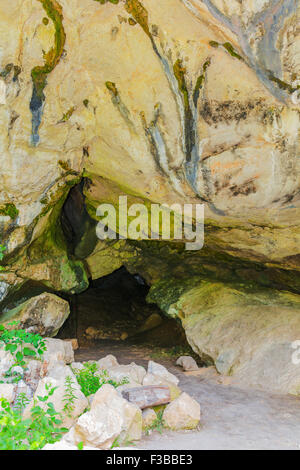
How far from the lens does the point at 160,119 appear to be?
17.2ft

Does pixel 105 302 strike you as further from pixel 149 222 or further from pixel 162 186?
pixel 162 186

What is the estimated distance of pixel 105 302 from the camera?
11641 millimetres

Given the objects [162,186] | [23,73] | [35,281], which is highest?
[23,73]

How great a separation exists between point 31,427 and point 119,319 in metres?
8.00

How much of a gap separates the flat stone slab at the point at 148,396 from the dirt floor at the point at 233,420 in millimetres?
301

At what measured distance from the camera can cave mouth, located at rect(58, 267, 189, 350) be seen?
369 inches

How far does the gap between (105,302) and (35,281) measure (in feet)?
15.0

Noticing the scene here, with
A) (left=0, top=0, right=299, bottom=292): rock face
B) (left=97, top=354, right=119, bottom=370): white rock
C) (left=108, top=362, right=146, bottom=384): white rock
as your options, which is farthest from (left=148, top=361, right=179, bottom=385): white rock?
(left=0, top=0, right=299, bottom=292): rock face

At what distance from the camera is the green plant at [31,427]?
9.04ft

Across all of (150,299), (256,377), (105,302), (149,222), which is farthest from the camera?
(105,302)

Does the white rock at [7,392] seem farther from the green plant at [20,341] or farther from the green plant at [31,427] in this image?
the green plant at [20,341]

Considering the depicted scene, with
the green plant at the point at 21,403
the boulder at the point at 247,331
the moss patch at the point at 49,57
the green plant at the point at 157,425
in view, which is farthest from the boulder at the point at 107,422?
the moss patch at the point at 49,57

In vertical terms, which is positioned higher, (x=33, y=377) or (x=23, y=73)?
(x=23, y=73)

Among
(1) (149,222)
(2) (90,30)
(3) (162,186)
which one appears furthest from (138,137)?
(1) (149,222)
